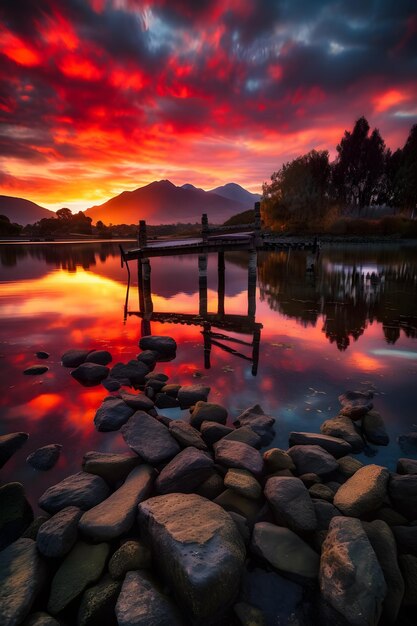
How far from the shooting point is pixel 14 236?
9312 centimetres

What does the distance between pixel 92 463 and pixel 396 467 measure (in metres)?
4.28

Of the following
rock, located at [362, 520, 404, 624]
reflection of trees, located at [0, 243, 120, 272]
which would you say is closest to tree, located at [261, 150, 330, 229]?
reflection of trees, located at [0, 243, 120, 272]

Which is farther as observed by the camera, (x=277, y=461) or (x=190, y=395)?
(x=190, y=395)

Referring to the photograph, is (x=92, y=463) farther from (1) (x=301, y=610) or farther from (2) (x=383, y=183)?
(2) (x=383, y=183)

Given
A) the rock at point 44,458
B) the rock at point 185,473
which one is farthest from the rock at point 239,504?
the rock at point 44,458

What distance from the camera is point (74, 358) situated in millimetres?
8328

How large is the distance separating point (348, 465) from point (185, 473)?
2260mm

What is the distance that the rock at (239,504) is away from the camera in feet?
12.0

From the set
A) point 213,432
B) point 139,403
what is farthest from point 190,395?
point 213,432

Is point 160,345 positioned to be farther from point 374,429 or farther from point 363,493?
point 363,493

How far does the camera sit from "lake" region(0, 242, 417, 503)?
567 centimetres

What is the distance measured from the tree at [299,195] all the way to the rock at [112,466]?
59627 millimetres

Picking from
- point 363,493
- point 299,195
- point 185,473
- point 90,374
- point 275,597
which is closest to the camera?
point 275,597

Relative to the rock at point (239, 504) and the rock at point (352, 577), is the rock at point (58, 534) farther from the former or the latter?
the rock at point (352, 577)
